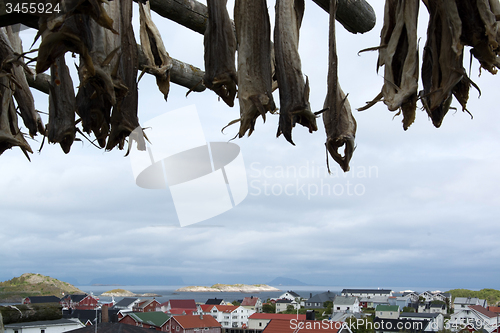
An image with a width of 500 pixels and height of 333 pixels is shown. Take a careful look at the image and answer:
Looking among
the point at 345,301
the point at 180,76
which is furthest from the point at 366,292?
the point at 180,76

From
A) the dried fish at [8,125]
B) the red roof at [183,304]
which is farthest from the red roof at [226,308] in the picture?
the dried fish at [8,125]

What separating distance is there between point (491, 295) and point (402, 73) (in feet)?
209

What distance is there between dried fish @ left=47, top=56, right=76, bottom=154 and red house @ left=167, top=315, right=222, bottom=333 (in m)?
38.2

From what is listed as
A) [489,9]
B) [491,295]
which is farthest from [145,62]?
[491,295]

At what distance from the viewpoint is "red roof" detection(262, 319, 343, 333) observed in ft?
85.0

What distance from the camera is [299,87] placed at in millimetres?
1645

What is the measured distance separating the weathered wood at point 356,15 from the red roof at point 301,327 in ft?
82.2

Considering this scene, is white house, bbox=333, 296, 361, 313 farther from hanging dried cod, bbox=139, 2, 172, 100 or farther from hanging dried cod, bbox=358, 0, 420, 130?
hanging dried cod, bbox=358, 0, 420, 130

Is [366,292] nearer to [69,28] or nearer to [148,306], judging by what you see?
[148,306]

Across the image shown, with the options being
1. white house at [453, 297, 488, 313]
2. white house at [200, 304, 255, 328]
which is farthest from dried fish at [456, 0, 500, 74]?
white house at [200, 304, 255, 328]

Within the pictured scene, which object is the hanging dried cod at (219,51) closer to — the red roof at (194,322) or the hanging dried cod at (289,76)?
the hanging dried cod at (289,76)

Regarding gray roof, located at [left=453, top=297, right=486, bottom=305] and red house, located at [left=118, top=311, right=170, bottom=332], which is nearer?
red house, located at [left=118, top=311, right=170, bottom=332]

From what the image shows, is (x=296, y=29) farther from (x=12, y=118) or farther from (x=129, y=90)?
(x=12, y=118)


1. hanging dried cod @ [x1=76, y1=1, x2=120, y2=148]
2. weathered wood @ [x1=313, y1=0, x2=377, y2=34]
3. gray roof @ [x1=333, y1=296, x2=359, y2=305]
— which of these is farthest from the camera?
gray roof @ [x1=333, y1=296, x2=359, y2=305]
